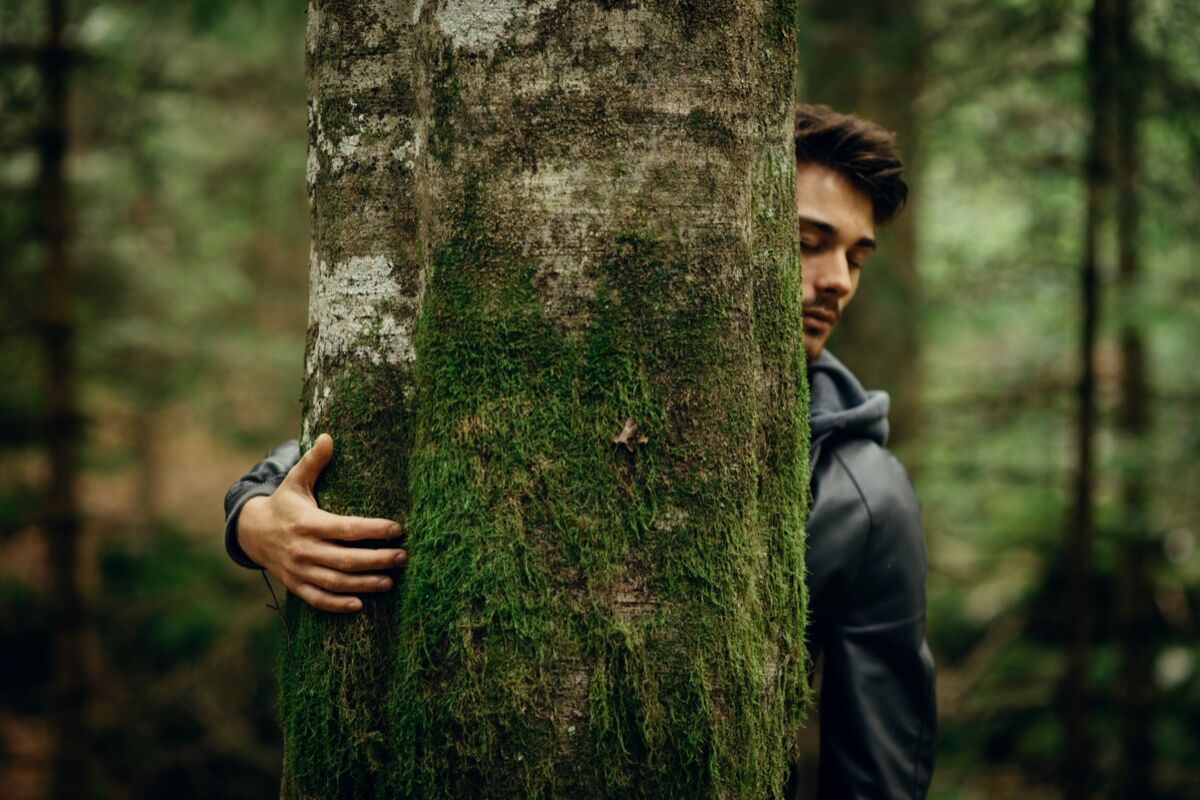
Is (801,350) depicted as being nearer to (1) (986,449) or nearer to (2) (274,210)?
(1) (986,449)

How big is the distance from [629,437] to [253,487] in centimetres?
109

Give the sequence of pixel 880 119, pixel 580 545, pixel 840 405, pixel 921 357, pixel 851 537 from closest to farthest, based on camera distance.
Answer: pixel 580 545, pixel 851 537, pixel 840 405, pixel 880 119, pixel 921 357

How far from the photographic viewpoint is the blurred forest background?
5691mm

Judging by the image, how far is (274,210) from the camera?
9781 millimetres

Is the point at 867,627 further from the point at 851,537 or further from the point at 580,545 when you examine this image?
the point at 580,545

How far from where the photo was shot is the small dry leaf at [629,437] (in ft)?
5.29

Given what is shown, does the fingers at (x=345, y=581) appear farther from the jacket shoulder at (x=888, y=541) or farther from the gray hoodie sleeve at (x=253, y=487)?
the jacket shoulder at (x=888, y=541)

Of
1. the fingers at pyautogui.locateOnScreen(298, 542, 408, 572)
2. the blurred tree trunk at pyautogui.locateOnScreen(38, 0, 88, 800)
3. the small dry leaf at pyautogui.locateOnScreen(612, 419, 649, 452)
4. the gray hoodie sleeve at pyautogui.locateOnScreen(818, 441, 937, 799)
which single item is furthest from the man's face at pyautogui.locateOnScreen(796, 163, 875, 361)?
the blurred tree trunk at pyautogui.locateOnScreen(38, 0, 88, 800)

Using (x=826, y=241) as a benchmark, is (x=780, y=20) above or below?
above

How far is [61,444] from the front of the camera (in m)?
6.46

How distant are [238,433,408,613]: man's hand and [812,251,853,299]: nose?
1.59m

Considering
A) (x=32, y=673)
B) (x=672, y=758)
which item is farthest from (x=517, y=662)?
(x=32, y=673)

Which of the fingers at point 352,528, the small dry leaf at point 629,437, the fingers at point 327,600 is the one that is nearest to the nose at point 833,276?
the small dry leaf at point 629,437

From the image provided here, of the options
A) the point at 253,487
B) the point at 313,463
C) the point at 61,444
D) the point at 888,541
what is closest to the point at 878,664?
the point at 888,541
